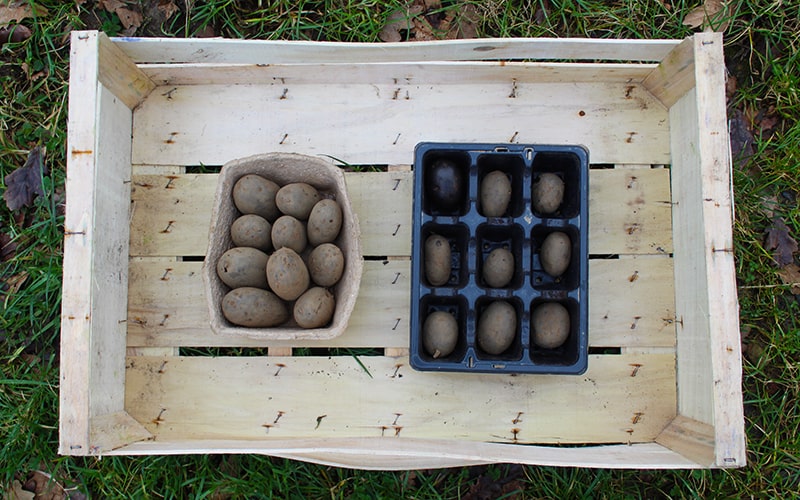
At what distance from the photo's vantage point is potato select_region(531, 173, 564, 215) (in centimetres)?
156

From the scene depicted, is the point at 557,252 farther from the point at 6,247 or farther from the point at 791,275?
the point at 6,247

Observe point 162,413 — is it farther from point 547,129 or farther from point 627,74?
point 627,74

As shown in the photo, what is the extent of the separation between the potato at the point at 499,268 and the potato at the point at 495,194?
103 mm

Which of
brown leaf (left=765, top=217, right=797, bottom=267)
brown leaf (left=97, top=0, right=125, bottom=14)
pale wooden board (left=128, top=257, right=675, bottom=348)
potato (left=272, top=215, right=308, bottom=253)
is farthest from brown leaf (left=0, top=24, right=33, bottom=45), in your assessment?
brown leaf (left=765, top=217, right=797, bottom=267)

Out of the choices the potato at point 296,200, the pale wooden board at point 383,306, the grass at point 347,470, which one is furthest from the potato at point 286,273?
the grass at point 347,470

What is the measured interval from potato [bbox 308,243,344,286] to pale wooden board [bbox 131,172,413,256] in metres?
0.17

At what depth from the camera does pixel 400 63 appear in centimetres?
162

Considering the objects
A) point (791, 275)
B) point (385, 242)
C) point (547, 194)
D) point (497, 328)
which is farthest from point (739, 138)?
A: point (385, 242)

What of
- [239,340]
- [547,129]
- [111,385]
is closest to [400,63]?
[547,129]

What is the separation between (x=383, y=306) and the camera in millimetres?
1648

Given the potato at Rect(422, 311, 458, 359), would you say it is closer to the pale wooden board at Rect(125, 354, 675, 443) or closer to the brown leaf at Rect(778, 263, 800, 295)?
the pale wooden board at Rect(125, 354, 675, 443)

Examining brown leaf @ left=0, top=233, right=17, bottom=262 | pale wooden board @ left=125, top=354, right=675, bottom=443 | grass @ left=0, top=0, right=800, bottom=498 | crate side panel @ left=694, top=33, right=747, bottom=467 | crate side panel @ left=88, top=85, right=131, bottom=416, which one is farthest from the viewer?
brown leaf @ left=0, top=233, right=17, bottom=262

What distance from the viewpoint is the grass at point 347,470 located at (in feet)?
6.27

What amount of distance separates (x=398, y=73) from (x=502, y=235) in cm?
52
